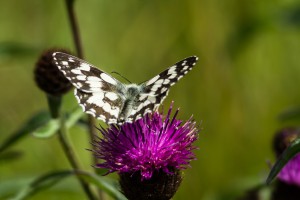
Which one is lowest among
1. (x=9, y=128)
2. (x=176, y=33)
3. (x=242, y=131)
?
(x=9, y=128)

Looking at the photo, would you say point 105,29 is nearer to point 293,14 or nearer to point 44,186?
point 293,14

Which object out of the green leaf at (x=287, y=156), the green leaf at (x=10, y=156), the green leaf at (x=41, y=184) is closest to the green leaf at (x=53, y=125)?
the green leaf at (x=41, y=184)

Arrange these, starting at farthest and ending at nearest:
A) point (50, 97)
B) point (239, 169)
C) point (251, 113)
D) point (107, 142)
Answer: point (251, 113) → point (239, 169) → point (50, 97) → point (107, 142)

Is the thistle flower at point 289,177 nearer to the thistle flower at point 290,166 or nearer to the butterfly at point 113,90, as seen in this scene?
the thistle flower at point 290,166

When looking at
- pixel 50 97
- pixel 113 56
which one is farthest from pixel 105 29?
pixel 50 97

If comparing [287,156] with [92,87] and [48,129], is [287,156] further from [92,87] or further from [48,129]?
A: [48,129]

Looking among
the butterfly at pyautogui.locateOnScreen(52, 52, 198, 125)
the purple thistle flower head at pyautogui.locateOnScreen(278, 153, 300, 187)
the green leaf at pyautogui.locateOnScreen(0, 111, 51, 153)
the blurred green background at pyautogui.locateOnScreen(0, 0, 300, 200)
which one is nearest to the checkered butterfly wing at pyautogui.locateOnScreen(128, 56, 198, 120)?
the butterfly at pyautogui.locateOnScreen(52, 52, 198, 125)
